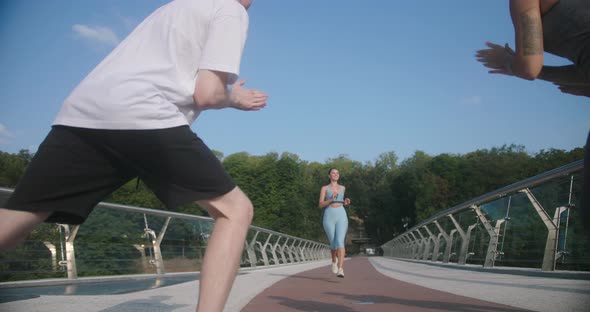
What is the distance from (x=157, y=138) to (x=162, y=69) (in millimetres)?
296

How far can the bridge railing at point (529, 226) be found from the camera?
245 inches

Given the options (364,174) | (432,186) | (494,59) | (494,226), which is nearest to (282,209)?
(432,186)

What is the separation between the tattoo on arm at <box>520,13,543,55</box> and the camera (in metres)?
1.86

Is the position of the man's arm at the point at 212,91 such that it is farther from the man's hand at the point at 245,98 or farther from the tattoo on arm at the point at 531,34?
the tattoo on arm at the point at 531,34

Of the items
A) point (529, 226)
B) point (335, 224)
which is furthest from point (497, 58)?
point (335, 224)

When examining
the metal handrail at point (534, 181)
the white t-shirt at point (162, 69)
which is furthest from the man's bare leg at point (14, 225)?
the metal handrail at point (534, 181)

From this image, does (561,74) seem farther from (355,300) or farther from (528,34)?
(355,300)

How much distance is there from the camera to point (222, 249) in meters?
2.06

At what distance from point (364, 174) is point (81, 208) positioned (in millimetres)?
98484

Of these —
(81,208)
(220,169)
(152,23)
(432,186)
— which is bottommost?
(81,208)

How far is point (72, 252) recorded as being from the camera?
6445 millimetres

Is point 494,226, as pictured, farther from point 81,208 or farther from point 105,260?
point 81,208

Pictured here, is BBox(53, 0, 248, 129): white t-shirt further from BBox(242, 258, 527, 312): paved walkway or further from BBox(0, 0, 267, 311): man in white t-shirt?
BBox(242, 258, 527, 312): paved walkway

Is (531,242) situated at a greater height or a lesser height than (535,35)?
lesser
